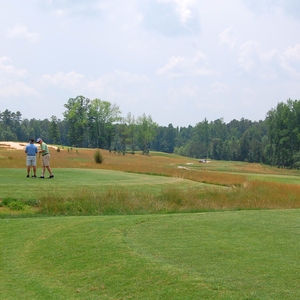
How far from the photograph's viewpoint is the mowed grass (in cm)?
612

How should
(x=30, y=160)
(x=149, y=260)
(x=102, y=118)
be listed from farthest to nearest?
(x=102, y=118), (x=30, y=160), (x=149, y=260)

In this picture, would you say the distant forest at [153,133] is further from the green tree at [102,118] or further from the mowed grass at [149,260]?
the mowed grass at [149,260]

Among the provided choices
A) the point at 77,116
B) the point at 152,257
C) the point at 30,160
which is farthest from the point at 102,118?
the point at 152,257

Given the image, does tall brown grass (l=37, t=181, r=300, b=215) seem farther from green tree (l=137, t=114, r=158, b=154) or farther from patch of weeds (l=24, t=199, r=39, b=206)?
green tree (l=137, t=114, r=158, b=154)

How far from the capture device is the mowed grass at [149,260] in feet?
20.1

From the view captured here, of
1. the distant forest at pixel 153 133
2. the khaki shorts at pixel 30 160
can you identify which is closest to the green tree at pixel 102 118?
the distant forest at pixel 153 133

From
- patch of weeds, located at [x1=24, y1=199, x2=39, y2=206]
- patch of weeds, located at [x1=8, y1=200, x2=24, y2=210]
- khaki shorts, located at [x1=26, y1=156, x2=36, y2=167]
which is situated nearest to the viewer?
patch of weeds, located at [x1=8, y1=200, x2=24, y2=210]

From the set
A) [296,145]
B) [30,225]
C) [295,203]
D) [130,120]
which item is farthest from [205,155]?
[30,225]

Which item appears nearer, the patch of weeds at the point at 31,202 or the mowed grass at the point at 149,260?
the mowed grass at the point at 149,260

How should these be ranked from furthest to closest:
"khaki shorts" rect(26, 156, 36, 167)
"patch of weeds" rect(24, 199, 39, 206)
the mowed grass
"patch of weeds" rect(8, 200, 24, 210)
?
1. "khaki shorts" rect(26, 156, 36, 167)
2. "patch of weeds" rect(24, 199, 39, 206)
3. "patch of weeds" rect(8, 200, 24, 210)
4. the mowed grass

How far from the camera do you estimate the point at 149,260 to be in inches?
286

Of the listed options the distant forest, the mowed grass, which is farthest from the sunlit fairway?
the distant forest

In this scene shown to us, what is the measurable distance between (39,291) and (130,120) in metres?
116

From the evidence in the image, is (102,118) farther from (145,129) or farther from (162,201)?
(162,201)
